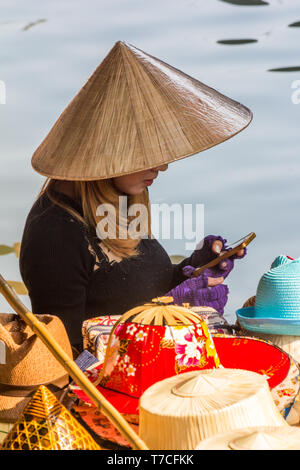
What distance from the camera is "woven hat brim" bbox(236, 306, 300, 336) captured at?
887mm

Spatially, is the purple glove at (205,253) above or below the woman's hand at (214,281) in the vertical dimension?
above

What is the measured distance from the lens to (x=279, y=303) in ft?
2.96

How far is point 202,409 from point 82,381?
0.35ft

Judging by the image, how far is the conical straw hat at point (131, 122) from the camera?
105 cm

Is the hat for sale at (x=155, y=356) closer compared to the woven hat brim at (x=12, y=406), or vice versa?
the hat for sale at (x=155, y=356)

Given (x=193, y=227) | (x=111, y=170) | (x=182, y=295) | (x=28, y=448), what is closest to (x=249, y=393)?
(x=28, y=448)

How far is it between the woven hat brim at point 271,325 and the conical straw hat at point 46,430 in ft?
1.48

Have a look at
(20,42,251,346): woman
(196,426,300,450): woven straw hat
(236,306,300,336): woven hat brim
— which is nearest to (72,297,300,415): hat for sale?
(236,306,300,336): woven hat brim

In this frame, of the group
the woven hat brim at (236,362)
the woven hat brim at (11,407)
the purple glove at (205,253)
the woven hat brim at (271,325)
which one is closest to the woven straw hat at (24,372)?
the woven hat brim at (11,407)

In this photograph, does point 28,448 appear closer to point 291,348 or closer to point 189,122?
point 291,348

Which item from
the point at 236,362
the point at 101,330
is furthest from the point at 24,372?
the point at 236,362

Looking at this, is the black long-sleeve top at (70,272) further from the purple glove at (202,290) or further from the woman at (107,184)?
the purple glove at (202,290)

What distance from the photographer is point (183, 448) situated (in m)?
0.52

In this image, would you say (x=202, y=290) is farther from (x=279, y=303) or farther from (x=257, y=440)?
(x=257, y=440)
